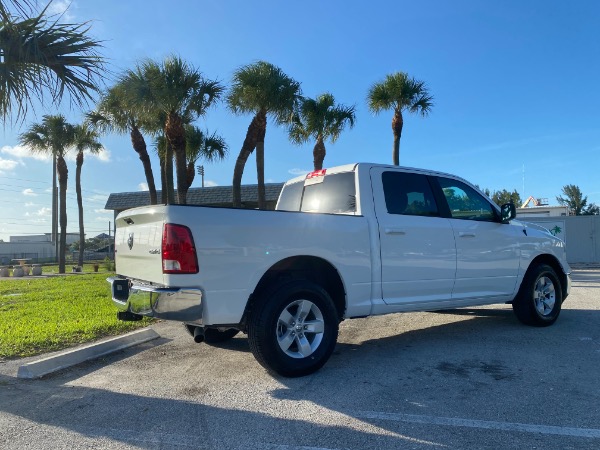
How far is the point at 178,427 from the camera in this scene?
370 cm

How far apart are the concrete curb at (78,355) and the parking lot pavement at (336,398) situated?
0.42 feet

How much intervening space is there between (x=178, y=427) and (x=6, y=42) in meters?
4.27

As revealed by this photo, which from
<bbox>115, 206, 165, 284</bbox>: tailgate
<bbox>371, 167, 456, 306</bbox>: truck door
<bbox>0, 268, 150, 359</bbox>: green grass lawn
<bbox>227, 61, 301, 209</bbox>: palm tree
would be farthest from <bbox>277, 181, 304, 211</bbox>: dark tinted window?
<bbox>227, 61, 301, 209</bbox>: palm tree

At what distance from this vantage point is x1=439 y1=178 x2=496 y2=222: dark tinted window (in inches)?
246

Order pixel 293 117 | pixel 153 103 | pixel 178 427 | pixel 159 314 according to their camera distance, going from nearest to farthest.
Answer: pixel 178 427 → pixel 159 314 → pixel 153 103 → pixel 293 117

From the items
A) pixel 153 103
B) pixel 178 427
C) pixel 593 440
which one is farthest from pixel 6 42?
pixel 153 103

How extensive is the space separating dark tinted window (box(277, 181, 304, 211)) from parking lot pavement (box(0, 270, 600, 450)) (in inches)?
73.4

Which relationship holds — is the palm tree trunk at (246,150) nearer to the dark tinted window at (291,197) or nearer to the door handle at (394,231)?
the dark tinted window at (291,197)

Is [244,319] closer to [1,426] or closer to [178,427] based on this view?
[178,427]

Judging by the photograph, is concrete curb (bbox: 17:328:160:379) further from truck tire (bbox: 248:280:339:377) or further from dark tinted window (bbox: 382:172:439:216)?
dark tinted window (bbox: 382:172:439:216)

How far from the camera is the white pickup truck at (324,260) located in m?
4.31

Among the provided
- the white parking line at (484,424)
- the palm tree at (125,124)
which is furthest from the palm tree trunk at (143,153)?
the white parking line at (484,424)

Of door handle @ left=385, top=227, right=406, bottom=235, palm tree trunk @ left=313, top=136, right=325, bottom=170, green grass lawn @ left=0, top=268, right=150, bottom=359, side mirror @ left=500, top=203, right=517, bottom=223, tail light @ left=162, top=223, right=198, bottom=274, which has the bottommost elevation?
green grass lawn @ left=0, top=268, right=150, bottom=359

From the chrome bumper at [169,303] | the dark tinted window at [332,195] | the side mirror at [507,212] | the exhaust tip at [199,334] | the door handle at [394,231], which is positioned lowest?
the exhaust tip at [199,334]
